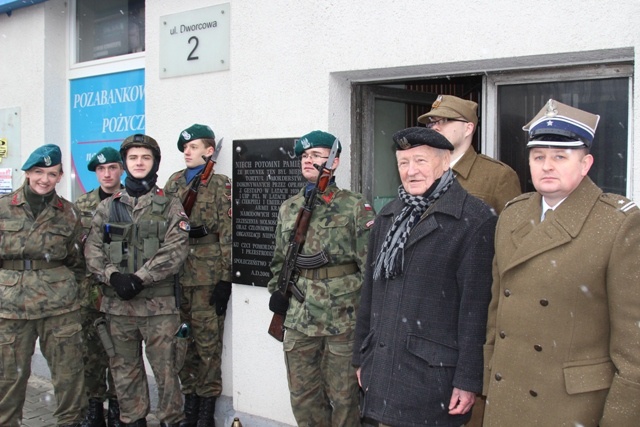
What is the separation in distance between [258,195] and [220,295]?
82 centimetres

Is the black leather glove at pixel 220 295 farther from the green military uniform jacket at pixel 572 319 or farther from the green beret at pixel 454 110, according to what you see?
the green military uniform jacket at pixel 572 319

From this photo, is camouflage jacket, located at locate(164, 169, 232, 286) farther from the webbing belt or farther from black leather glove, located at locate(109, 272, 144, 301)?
the webbing belt

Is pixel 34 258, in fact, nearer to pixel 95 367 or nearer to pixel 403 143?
pixel 95 367

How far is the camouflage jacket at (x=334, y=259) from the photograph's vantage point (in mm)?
3729

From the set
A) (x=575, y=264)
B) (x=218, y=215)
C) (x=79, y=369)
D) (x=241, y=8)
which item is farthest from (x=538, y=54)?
(x=79, y=369)

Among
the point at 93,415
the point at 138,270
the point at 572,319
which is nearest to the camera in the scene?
the point at 572,319

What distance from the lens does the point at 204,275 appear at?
192 inches

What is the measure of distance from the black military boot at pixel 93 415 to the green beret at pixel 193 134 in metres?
2.07

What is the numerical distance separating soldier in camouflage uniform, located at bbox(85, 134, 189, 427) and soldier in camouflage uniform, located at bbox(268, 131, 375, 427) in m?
0.90

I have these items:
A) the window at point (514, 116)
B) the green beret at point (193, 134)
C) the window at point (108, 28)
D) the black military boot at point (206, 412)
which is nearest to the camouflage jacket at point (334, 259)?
the window at point (514, 116)

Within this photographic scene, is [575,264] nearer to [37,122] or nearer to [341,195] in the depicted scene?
[341,195]

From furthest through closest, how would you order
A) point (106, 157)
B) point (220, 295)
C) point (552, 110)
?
1. point (106, 157)
2. point (220, 295)
3. point (552, 110)

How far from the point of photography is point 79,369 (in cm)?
453

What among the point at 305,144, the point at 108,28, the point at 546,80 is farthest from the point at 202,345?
the point at 108,28
